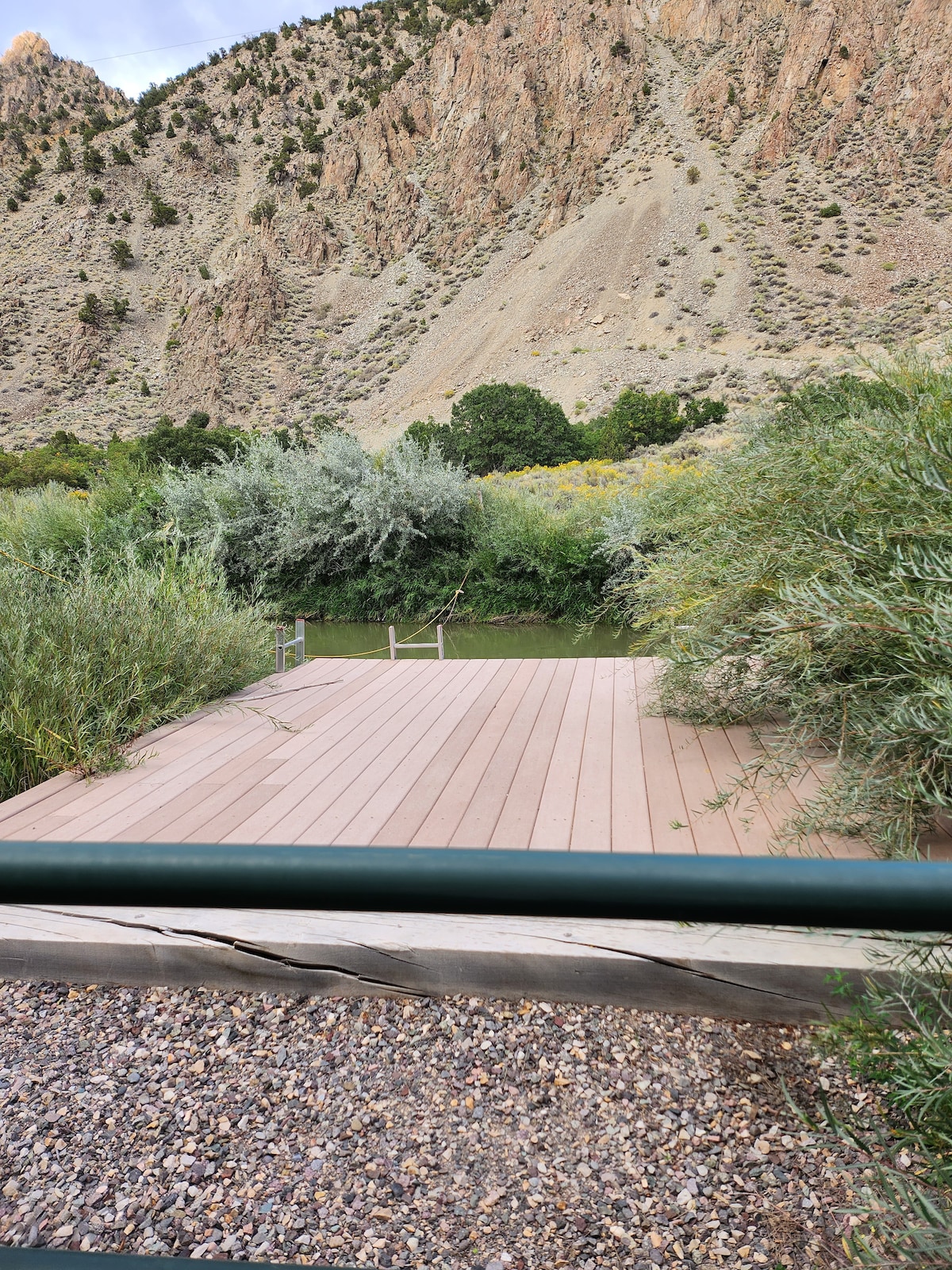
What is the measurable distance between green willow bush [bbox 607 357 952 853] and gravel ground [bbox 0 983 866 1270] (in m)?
0.81

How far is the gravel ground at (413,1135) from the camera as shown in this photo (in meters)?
1.58

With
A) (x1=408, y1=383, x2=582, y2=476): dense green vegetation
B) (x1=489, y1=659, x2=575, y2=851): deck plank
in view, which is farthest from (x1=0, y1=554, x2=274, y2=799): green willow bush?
(x1=408, y1=383, x2=582, y2=476): dense green vegetation

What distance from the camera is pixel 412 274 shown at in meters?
46.3

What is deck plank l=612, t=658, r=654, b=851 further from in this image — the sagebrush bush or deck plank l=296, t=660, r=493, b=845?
the sagebrush bush

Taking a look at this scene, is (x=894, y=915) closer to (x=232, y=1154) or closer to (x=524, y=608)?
(x=232, y=1154)

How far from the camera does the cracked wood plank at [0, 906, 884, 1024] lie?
2080mm

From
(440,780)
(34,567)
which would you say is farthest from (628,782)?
(34,567)

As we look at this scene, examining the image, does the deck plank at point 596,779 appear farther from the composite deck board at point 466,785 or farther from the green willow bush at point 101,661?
the green willow bush at point 101,661

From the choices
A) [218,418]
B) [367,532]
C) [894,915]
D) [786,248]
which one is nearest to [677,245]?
[786,248]

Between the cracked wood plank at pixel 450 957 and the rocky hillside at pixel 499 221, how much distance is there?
3243 centimetres

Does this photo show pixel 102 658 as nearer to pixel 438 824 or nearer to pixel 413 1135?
pixel 438 824

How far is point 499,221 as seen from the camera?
46719mm

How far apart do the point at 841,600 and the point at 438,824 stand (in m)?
1.54

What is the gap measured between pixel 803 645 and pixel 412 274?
4874 cm
